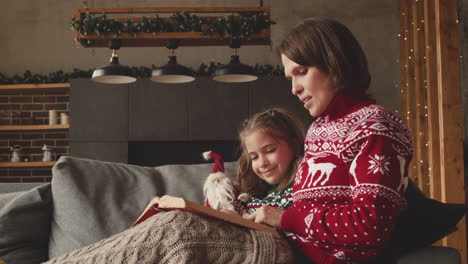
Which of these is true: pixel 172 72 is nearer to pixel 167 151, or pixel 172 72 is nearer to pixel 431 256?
pixel 431 256

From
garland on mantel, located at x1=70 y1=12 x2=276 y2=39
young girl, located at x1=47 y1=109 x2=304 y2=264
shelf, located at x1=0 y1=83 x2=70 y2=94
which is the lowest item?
shelf, located at x1=0 y1=83 x2=70 y2=94

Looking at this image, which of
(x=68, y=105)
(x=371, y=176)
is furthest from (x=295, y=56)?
(x=68, y=105)

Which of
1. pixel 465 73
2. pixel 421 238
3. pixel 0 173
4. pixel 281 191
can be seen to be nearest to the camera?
pixel 421 238

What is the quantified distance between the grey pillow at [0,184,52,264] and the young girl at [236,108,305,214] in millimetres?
885

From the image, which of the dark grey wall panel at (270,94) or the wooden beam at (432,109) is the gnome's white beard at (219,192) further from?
the dark grey wall panel at (270,94)

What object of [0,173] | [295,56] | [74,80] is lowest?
[0,173]

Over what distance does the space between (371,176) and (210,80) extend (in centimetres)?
589

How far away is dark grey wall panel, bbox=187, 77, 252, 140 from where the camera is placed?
279 inches

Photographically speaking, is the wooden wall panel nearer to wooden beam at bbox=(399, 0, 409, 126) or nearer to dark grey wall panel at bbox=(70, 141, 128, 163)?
wooden beam at bbox=(399, 0, 409, 126)

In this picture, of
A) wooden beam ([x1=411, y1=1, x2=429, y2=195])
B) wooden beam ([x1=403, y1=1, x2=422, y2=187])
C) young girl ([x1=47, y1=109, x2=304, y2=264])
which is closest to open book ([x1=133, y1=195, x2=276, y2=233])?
young girl ([x1=47, y1=109, x2=304, y2=264])

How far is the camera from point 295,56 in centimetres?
160

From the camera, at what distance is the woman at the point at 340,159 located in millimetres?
1379

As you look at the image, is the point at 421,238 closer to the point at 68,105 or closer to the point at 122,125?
the point at 122,125

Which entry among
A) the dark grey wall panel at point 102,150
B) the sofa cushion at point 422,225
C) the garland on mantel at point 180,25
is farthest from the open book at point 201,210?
the dark grey wall panel at point 102,150
